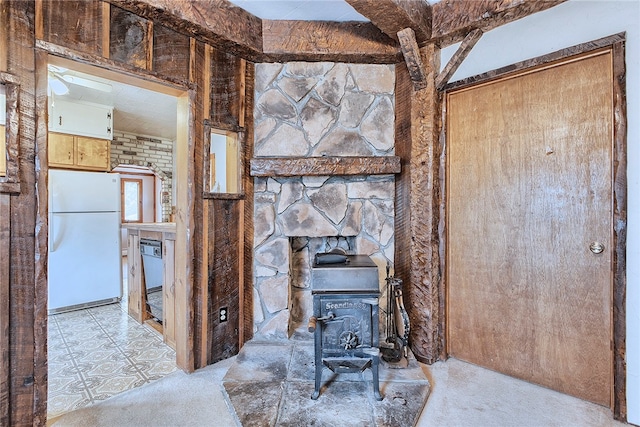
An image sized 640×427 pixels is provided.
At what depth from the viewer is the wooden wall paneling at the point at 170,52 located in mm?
1770

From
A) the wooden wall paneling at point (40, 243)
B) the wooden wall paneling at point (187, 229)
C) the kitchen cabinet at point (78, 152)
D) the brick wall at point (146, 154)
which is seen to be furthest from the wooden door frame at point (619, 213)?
the brick wall at point (146, 154)

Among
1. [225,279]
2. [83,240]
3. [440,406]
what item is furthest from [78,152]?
[440,406]

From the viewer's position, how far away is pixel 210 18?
1837 mm

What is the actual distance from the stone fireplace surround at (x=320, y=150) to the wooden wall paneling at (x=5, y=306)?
131 centimetres

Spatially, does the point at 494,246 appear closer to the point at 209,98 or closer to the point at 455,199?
the point at 455,199

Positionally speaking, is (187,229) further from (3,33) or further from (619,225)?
(619,225)

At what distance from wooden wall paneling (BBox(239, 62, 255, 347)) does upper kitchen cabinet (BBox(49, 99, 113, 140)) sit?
2.81 metres

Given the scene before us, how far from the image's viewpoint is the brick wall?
4.85 meters

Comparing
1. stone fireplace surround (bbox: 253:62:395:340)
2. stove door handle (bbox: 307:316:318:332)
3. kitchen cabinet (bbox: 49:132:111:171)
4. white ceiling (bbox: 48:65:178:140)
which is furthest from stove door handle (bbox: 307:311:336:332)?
kitchen cabinet (bbox: 49:132:111:171)

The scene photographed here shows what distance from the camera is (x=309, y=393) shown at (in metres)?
1.71

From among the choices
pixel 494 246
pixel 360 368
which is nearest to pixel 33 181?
pixel 360 368

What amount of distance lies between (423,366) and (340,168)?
58.7 inches

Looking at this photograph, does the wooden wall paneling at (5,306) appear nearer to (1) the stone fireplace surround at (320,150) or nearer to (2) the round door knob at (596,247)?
(1) the stone fireplace surround at (320,150)

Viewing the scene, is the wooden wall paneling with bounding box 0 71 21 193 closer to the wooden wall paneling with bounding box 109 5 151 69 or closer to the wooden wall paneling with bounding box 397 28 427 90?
the wooden wall paneling with bounding box 109 5 151 69
